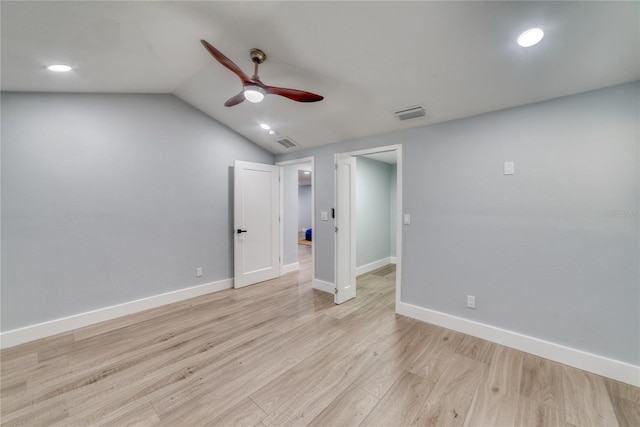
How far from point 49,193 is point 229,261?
7.62ft

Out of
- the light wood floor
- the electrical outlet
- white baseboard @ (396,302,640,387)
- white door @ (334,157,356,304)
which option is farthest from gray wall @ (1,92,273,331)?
the electrical outlet

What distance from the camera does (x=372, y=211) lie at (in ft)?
17.6

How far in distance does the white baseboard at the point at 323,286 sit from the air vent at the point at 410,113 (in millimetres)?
2646

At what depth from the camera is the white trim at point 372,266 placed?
5016 mm

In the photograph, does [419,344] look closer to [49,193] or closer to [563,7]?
[563,7]

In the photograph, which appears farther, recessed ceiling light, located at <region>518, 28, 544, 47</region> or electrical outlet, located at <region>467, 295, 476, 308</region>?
electrical outlet, located at <region>467, 295, 476, 308</region>

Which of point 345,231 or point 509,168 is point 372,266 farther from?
point 509,168

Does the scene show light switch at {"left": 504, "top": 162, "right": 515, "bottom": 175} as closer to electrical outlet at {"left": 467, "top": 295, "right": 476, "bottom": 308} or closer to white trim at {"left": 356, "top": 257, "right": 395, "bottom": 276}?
electrical outlet at {"left": 467, "top": 295, "right": 476, "bottom": 308}

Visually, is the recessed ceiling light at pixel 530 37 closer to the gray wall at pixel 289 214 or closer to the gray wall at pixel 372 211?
the gray wall at pixel 372 211

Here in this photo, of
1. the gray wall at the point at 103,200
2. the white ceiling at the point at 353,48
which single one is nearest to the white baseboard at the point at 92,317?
the gray wall at the point at 103,200

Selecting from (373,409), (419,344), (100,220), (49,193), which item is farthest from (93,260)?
(419,344)

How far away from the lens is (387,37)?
6.48 feet

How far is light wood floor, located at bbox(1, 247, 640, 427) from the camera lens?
5.48 ft

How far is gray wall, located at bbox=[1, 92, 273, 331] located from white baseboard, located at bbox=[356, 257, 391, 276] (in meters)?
2.67
